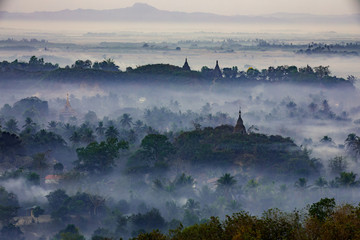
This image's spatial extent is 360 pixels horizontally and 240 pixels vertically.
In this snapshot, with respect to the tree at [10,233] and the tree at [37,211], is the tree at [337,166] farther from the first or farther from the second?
the tree at [10,233]

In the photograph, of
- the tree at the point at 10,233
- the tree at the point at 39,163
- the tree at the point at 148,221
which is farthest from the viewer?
the tree at the point at 39,163

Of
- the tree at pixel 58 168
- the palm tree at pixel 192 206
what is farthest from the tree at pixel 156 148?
the palm tree at pixel 192 206

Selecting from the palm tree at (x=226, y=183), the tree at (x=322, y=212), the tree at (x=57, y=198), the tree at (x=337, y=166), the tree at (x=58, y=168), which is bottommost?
the tree at (x=58, y=168)

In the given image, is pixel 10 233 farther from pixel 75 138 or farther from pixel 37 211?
pixel 75 138

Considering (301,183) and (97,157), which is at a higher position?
(301,183)

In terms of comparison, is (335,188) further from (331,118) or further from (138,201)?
(331,118)

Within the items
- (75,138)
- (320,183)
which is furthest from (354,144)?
(75,138)

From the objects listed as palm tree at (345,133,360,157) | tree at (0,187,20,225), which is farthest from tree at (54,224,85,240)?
palm tree at (345,133,360,157)

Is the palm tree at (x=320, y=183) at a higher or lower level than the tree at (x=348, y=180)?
lower

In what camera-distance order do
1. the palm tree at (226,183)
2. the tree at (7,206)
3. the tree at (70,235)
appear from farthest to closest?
the palm tree at (226,183), the tree at (7,206), the tree at (70,235)

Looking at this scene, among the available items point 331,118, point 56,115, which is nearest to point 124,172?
point 56,115

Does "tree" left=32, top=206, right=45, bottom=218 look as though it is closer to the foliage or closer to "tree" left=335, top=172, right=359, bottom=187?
the foliage

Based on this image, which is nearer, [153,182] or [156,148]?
[153,182]

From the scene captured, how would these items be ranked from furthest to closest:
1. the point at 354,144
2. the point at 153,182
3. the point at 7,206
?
1. the point at 354,144
2. the point at 153,182
3. the point at 7,206
